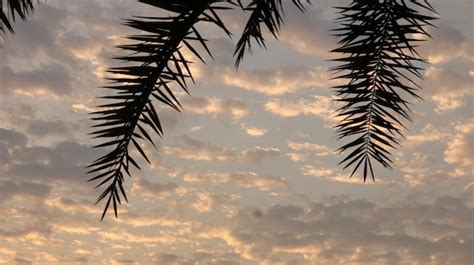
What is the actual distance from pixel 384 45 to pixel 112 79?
2.47 meters

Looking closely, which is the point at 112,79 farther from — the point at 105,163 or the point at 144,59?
the point at 105,163

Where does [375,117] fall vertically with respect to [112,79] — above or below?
above

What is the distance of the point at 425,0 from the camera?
5.88 metres

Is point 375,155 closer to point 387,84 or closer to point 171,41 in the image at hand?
point 387,84

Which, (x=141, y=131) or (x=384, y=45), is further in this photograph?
(x=384, y=45)

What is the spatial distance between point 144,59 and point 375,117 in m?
2.41

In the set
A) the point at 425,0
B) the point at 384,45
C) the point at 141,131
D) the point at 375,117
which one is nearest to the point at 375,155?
the point at 375,117

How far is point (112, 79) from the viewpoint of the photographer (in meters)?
4.64

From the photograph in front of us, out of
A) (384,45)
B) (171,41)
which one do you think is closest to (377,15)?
(384,45)

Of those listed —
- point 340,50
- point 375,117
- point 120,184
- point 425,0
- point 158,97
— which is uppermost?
point 425,0

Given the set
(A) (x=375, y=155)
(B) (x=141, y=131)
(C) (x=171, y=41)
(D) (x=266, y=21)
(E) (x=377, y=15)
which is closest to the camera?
(C) (x=171, y=41)

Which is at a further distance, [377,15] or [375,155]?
[375,155]

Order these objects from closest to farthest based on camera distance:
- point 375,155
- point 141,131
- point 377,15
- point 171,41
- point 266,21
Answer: point 171,41, point 141,131, point 266,21, point 377,15, point 375,155

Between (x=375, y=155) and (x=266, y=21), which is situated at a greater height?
(x=266, y=21)
